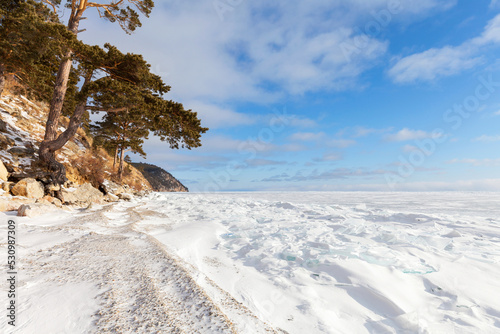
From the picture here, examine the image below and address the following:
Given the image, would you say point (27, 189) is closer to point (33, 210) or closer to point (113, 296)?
point (33, 210)

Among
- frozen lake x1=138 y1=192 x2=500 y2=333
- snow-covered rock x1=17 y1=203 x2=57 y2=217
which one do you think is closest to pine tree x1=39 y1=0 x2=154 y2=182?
snow-covered rock x1=17 y1=203 x2=57 y2=217

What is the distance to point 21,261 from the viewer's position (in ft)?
7.87

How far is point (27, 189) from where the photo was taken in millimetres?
6367

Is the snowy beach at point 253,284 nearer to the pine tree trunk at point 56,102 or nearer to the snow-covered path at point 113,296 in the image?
the snow-covered path at point 113,296

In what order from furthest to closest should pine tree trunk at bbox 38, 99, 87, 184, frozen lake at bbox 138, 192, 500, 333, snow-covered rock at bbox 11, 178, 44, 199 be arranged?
pine tree trunk at bbox 38, 99, 87, 184
snow-covered rock at bbox 11, 178, 44, 199
frozen lake at bbox 138, 192, 500, 333

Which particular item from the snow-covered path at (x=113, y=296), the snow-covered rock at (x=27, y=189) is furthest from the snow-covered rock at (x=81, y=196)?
the snow-covered path at (x=113, y=296)

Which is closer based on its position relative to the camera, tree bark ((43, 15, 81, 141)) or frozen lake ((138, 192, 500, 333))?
frozen lake ((138, 192, 500, 333))

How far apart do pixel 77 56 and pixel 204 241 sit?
9409 millimetres

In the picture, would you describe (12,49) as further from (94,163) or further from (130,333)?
(130,333)

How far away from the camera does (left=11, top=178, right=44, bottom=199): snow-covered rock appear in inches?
246

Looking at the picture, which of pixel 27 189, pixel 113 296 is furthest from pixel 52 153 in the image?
pixel 113 296

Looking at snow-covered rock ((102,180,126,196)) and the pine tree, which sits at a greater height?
the pine tree

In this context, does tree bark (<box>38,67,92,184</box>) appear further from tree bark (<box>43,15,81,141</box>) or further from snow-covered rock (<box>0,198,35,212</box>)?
snow-covered rock (<box>0,198,35,212</box>)

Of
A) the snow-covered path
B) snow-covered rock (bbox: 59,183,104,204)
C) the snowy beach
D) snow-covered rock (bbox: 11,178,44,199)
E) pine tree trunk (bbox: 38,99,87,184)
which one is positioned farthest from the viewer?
pine tree trunk (bbox: 38,99,87,184)
